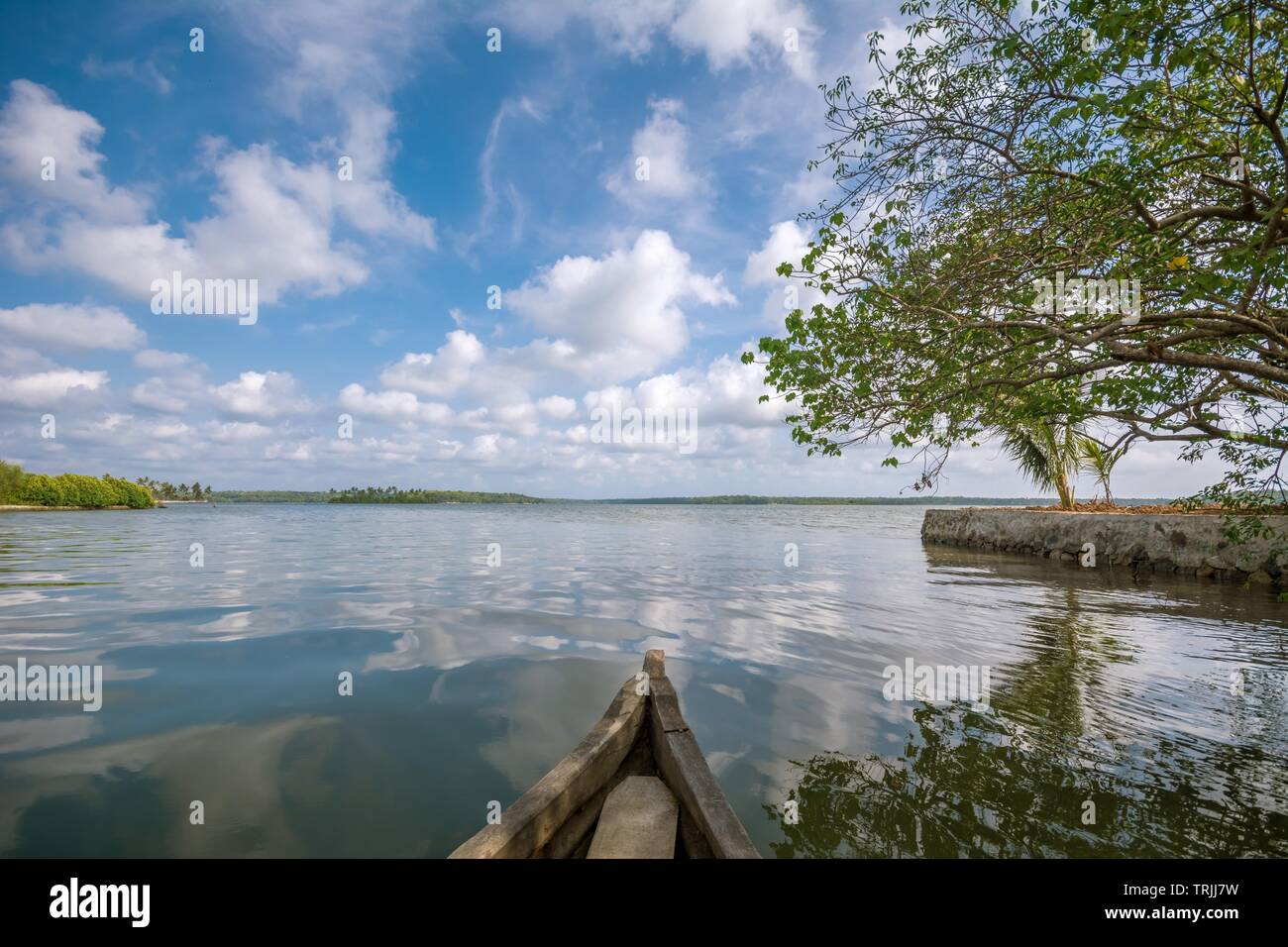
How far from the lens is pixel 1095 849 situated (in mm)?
3572

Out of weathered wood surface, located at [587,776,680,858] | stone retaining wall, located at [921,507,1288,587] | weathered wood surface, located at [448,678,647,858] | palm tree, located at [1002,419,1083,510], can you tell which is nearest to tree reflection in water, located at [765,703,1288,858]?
weathered wood surface, located at [587,776,680,858]

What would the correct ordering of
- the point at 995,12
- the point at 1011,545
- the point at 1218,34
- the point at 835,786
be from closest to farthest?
the point at 835,786, the point at 1218,34, the point at 995,12, the point at 1011,545

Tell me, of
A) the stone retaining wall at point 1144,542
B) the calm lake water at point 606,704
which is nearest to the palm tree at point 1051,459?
the stone retaining wall at point 1144,542

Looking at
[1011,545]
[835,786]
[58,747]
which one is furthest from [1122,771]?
[1011,545]

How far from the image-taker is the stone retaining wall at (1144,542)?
15.3 meters

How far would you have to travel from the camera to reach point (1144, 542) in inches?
733

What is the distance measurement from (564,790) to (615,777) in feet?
3.82

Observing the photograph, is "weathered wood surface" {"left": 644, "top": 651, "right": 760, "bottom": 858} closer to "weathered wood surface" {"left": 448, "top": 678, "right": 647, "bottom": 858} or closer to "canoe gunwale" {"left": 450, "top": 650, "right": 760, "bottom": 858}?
"canoe gunwale" {"left": 450, "top": 650, "right": 760, "bottom": 858}

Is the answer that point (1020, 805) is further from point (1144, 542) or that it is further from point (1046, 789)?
point (1144, 542)

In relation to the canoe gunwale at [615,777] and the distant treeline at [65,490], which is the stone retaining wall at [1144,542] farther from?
the distant treeline at [65,490]

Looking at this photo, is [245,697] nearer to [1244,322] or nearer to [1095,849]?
[1095,849]

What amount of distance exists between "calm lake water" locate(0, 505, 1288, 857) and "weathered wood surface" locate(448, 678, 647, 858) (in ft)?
2.87

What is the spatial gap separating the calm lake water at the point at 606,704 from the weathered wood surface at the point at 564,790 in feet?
2.87
